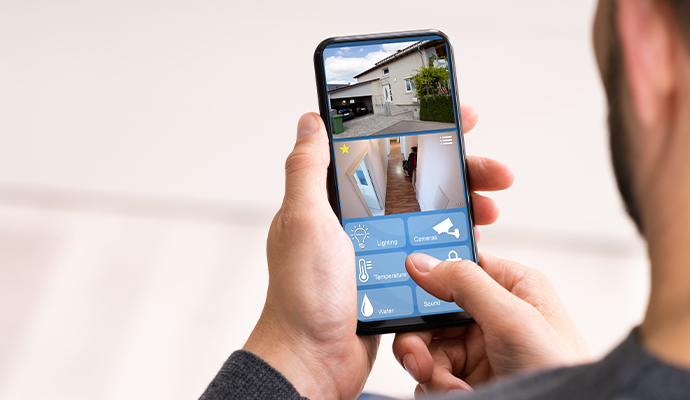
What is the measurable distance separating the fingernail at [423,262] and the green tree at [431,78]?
230 millimetres

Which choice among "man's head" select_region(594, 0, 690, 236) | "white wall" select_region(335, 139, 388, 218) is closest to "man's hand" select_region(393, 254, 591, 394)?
"white wall" select_region(335, 139, 388, 218)

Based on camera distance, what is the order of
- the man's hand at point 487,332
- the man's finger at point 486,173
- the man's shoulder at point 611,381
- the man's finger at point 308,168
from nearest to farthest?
the man's shoulder at point 611,381
the man's hand at point 487,332
the man's finger at point 308,168
the man's finger at point 486,173

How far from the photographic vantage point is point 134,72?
1.72m

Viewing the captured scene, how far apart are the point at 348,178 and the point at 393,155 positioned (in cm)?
7

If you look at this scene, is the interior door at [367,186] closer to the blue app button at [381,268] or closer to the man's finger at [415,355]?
the blue app button at [381,268]

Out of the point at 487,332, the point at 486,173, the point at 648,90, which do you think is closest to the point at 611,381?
the point at 648,90

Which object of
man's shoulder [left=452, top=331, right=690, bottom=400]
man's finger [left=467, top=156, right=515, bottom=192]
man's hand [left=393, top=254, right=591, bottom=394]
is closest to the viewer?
man's shoulder [left=452, top=331, right=690, bottom=400]

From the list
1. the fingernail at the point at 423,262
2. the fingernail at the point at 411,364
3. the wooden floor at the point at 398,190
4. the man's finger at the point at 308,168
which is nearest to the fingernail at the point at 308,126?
the man's finger at the point at 308,168

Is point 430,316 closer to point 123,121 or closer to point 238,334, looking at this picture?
point 238,334

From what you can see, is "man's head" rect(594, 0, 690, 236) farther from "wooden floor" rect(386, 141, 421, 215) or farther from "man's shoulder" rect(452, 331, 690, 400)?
"wooden floor" rect(386, 141, 421, 215)

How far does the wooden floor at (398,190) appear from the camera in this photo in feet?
2.41

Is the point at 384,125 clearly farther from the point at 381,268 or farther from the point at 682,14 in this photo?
the point at 682,14

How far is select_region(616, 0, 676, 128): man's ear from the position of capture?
264mm

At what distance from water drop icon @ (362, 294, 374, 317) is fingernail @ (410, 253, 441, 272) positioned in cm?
9
